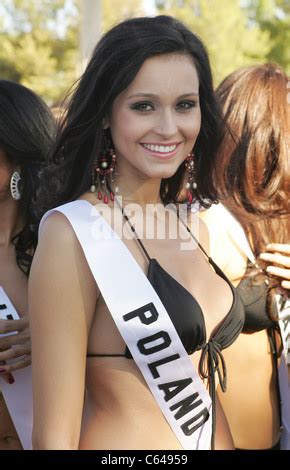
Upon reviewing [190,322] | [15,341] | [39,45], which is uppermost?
[190,322]

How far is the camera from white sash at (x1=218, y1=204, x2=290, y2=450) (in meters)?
2.64

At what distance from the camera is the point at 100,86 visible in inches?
84.0

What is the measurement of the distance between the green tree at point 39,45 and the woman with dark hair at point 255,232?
22.1 m

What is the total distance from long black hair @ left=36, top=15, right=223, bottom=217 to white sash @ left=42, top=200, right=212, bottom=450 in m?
0.18

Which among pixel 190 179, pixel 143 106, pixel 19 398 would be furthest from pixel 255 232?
pixel 19 398

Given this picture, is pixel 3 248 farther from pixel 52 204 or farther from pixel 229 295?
pixel 229 295

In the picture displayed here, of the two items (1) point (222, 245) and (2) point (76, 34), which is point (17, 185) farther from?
(2) point (76, 34)

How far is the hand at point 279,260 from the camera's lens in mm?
2693

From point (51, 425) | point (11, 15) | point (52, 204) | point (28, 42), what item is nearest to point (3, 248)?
point (52, 204)

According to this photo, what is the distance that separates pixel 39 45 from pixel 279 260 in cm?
2567

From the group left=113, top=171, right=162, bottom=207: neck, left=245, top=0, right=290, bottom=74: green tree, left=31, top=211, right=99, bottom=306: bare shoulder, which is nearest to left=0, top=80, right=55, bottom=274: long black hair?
left=113, top=171, right=162, bottom=207: neck

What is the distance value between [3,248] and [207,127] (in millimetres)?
888

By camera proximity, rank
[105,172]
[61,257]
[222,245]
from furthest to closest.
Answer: [222,245], [105,172], [61,257]

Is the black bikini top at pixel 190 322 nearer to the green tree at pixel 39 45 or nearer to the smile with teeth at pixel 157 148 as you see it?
the smile with teeth at pixel 157 148
